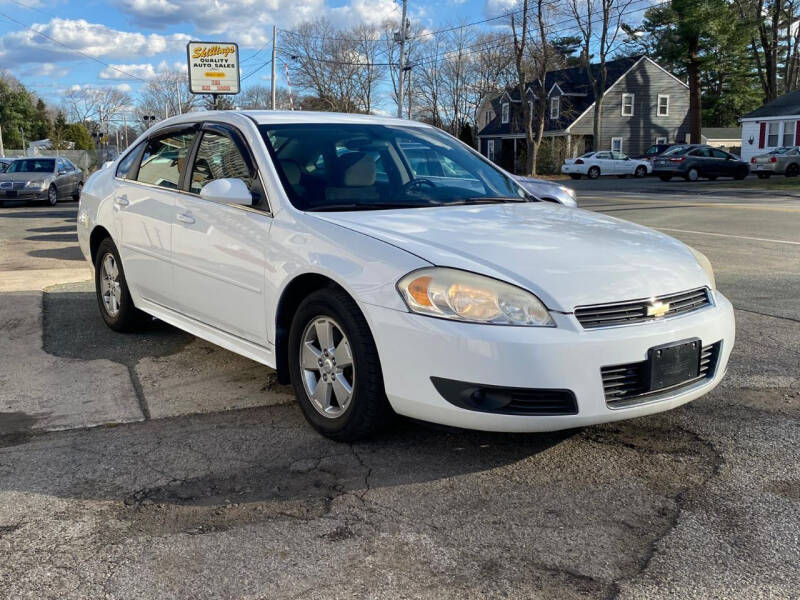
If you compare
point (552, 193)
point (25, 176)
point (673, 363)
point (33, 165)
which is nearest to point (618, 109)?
point (33, 165)

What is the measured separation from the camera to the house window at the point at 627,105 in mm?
52219

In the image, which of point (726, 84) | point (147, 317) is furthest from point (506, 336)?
point (726, 84)

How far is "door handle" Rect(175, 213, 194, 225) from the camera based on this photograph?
4629mm

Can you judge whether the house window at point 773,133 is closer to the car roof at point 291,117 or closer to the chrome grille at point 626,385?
the car roof at point 291,117

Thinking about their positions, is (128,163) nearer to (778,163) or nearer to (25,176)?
(25,176)

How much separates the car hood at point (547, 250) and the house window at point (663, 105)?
53.4 meters

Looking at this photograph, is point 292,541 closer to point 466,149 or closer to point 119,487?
point 119,487

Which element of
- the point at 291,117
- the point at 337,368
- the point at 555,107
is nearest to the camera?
the point at 337,368

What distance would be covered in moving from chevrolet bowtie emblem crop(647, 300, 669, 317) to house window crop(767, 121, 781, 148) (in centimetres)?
4274

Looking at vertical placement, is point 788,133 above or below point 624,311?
above

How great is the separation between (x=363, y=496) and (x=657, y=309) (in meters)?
1.49

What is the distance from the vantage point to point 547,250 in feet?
11.6

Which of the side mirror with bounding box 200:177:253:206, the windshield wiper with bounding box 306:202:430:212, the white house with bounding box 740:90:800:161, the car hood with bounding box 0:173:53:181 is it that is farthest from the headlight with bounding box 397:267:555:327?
the white house with bounding box 740:90:800:161

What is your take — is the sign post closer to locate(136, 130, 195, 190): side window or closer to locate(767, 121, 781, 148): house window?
locate(767, 121, 781, 148): house window
